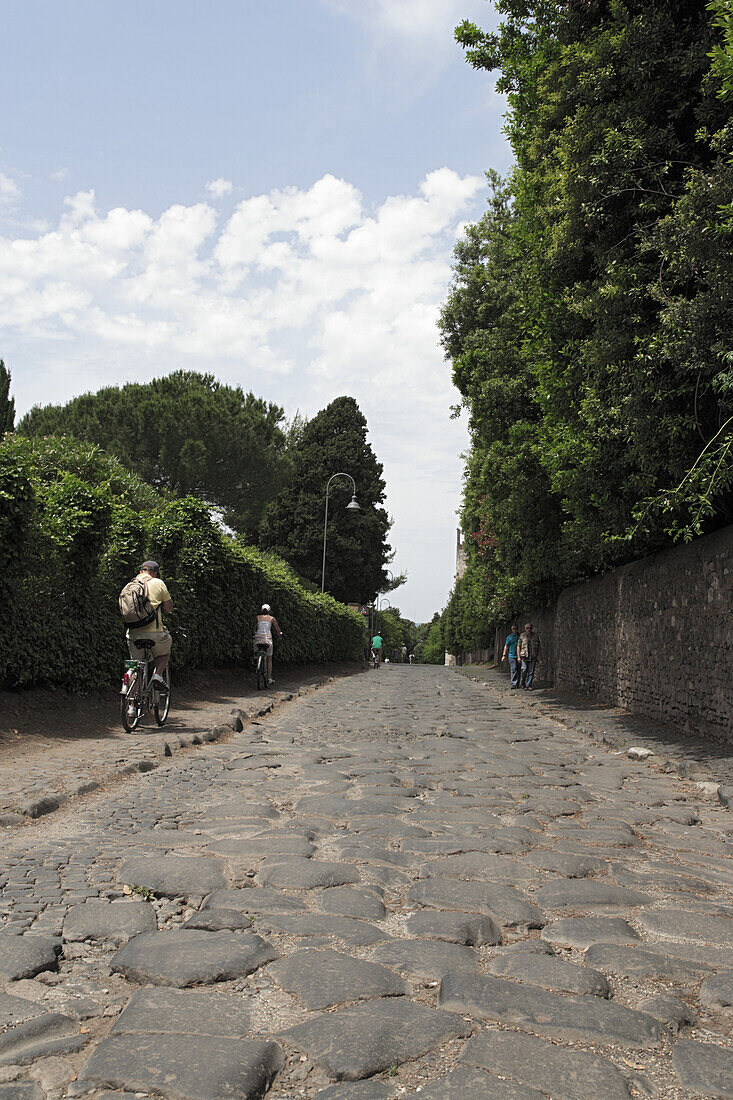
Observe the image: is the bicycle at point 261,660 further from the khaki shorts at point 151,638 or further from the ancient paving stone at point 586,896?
the ancient paving stone at point 586,896

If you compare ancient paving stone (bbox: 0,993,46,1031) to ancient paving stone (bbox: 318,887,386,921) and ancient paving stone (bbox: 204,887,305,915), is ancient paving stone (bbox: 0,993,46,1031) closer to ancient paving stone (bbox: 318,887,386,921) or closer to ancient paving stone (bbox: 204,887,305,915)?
ancient paving stone (bbox: 204,887,305,915)

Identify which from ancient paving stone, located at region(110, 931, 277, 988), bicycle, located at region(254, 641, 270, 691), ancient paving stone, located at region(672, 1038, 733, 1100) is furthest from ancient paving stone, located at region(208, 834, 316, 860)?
bicycle, located at region(254, 641, 270, 691)

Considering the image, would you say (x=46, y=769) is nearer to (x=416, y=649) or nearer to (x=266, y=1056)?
(x=266, y=1056)

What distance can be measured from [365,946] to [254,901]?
2.29 ft

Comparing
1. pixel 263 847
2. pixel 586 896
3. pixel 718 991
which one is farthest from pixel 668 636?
pixel 718 991

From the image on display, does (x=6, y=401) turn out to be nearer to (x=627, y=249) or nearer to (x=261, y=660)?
(x=261, y=660)

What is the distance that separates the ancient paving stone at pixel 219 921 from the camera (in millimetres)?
3330

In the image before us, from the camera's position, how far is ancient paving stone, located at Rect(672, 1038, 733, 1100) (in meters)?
2.20

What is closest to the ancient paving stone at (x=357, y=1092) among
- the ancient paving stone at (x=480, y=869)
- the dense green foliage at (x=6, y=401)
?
the ancient paving stone at (x=480, y=869)

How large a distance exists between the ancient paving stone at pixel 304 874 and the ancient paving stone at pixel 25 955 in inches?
44.3

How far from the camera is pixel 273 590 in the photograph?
20.0m

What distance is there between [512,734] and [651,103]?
8.11 meters

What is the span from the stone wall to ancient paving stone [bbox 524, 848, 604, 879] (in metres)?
5.48

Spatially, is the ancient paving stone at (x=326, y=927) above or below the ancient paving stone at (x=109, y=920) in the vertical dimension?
above
